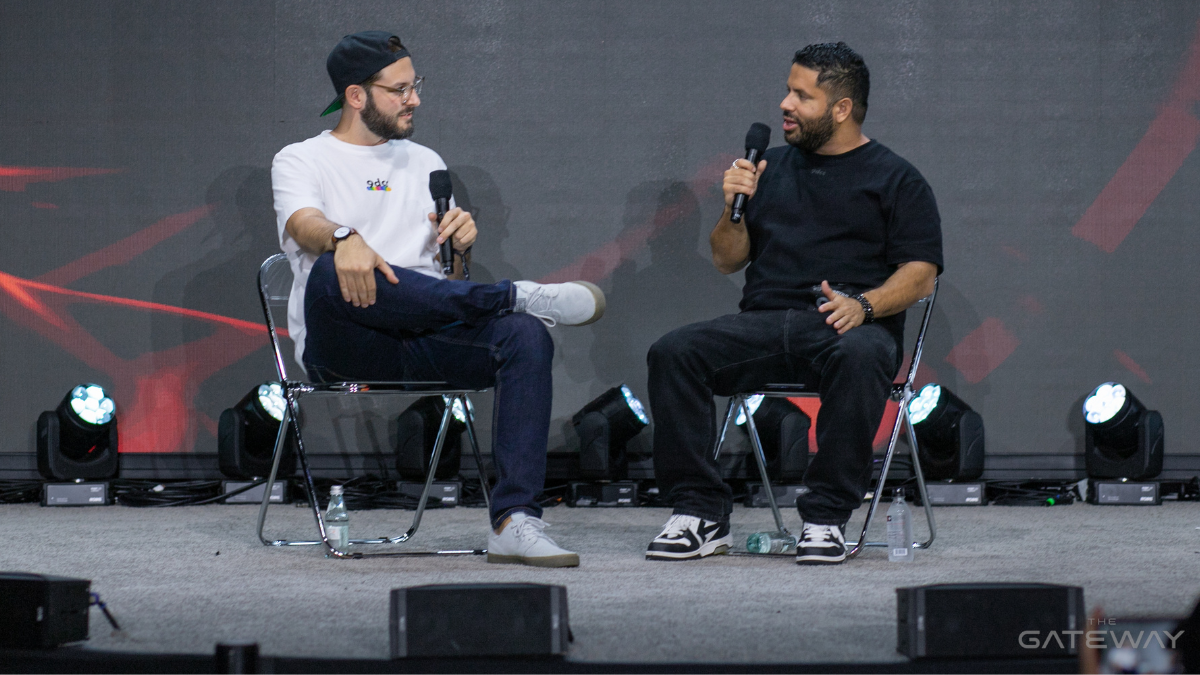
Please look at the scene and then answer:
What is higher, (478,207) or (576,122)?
(576,122)

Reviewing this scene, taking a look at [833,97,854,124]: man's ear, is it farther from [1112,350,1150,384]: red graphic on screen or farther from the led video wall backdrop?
[1112,350,1150,384]: red graphic on screen

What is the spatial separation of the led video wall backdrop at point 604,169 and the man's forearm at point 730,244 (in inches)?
46.8

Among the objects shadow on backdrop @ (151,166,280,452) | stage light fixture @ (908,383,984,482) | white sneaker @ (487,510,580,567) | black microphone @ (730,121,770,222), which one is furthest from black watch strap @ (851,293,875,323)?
shadow on backdrop @ (151,166,280,452)

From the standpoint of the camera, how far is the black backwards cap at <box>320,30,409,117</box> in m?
2.67

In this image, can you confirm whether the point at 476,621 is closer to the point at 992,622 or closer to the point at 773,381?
the point at 992,622

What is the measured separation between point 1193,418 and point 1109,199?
0.83 meters

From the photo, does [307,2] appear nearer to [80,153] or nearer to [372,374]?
[80,153]

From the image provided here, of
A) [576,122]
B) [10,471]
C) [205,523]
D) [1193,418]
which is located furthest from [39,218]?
[1193,418]

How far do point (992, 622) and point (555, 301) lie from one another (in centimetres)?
123

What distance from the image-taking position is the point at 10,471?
3.95 meters

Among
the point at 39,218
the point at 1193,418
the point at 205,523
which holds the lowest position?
the point at 205,523

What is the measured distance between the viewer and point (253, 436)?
11.8 feet

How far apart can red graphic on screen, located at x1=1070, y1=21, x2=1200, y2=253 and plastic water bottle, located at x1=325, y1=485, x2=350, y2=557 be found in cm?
272

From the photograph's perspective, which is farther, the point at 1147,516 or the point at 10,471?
the point at 10,471
